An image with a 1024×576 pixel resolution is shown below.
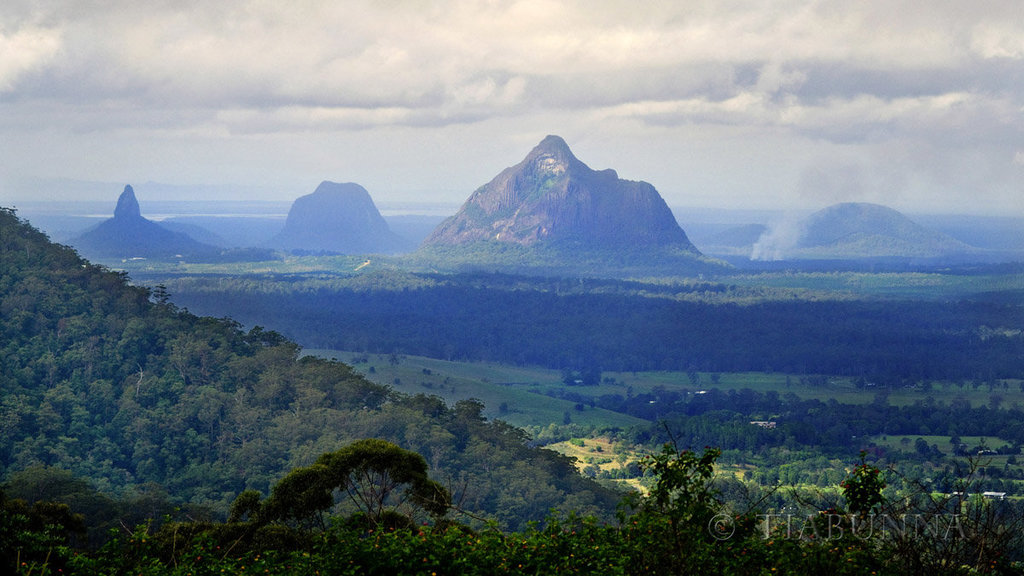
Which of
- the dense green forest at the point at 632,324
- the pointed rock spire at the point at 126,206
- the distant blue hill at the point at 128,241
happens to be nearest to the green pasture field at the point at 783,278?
the dense green forest at the point at 632,324

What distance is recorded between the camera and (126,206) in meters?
196

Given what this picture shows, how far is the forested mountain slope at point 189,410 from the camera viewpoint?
131ft

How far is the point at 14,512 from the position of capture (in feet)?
58.4

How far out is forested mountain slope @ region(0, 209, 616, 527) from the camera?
40.1 m

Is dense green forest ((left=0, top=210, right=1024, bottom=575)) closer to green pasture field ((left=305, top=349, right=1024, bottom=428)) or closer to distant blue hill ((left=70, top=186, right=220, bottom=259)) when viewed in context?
A: green pasture field ((left=305, top=349, right=1024, bottom=428))

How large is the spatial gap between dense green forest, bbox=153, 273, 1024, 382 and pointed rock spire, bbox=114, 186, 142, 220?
65.8m

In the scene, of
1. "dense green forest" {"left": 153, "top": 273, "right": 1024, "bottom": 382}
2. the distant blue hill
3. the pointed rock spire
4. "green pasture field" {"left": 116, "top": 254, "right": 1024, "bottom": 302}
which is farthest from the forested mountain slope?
the pointed rock spire

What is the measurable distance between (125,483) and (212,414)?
5.71 meters

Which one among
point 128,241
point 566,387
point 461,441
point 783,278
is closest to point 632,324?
point 566,387

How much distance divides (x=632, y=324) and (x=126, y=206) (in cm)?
12203

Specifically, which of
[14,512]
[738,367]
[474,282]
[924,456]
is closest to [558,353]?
[738,367]

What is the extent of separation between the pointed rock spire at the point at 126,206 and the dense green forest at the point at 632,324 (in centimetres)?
6580

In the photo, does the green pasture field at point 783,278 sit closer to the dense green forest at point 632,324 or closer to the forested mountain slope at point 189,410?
the dense green forest at point 632,324

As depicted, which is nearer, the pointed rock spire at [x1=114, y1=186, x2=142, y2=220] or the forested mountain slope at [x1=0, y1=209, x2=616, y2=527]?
the forested mountain slope at [x1=0, y1=209, x2=616, y2=527]
